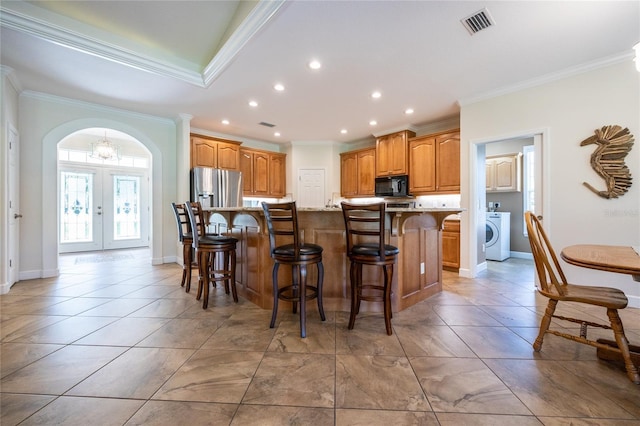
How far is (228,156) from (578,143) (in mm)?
5507

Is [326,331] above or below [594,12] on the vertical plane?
below

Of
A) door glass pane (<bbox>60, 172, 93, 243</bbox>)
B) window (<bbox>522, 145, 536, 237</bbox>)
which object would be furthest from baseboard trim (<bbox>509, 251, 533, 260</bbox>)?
door glass pane (<bbox>60, 172, 93, 243</bbox>)

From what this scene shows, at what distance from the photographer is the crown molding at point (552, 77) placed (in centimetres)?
280

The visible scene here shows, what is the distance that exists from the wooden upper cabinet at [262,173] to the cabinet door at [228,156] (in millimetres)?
264

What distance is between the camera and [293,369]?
5.37ft

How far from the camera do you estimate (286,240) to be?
2.63 metres

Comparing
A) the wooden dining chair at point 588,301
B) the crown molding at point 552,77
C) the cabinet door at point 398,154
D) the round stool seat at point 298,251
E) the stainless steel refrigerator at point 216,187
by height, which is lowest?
the wooden dining chair at point 588,301

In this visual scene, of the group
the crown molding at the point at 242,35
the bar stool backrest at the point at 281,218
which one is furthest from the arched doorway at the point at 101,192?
the bar stool backrest at the point at 281,218

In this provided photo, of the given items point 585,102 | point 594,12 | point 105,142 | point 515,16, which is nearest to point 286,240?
point 515,16

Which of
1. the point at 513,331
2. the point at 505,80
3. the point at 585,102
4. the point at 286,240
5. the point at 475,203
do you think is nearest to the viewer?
the point at 513,331

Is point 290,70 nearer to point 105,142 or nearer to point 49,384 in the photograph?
point 49,384

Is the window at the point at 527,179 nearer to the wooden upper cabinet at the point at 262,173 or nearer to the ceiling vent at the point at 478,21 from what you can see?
the ceiling vent at the point at 478,21

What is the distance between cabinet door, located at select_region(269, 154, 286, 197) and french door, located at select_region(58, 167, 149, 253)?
12.1 feet

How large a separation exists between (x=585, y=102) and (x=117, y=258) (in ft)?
26.0
